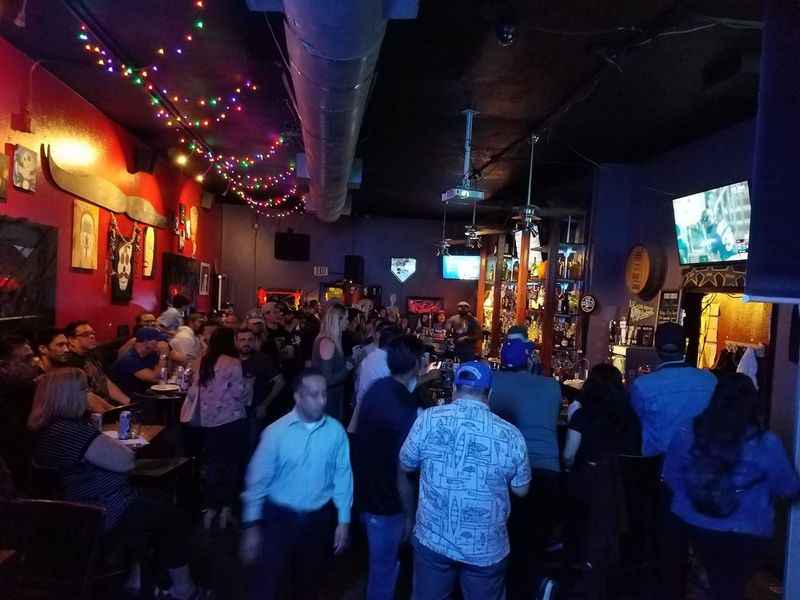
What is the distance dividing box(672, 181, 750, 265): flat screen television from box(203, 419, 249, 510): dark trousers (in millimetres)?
4252

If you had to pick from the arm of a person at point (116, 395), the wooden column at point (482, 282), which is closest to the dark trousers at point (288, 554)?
the arm of a person at point (116, 395)

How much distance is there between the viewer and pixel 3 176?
15.2 feet

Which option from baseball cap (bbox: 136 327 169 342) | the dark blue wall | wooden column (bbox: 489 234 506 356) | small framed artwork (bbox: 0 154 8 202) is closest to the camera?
small framed artwork (bbox: 0 154 8 202)

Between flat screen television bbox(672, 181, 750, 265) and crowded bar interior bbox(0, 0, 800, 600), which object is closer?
crowded bar interior bbox(0, 0, 800, 600)

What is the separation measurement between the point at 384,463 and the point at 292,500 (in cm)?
50

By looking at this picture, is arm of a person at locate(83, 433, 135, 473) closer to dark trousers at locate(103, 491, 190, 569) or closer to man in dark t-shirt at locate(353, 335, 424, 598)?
dark trousers at locate(103, 491, 190, 569)

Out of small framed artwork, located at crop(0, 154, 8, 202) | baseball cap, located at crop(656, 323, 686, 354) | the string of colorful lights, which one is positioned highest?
the string of colorful lights

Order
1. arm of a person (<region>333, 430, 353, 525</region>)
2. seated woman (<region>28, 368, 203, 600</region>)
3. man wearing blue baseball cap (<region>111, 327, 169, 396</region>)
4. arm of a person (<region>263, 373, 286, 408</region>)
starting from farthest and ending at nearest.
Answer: man wearing blue baseball cap (<region>111, 327, 169, 396</region>) → arm of a person (<region>263, 373, 286, 408</region>) → seated woman (<region>28, 368, 203, 600</region>) → arm of a person (<region>333, 430, 353, 525</region>)

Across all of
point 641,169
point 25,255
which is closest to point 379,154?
point 641,169

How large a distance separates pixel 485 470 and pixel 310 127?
2978 mm

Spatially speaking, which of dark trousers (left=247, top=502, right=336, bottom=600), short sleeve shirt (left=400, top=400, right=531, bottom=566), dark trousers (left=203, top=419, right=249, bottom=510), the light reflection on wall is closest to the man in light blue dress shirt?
dark trousers (left=247, top=502, right=336, bottom=600)

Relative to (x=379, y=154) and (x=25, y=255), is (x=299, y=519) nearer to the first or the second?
(x=25, y=255)

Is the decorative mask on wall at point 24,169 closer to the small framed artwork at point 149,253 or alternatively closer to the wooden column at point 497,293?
the small framed artwork at point 149,253

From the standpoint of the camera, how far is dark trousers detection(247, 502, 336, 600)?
8.66 ft
